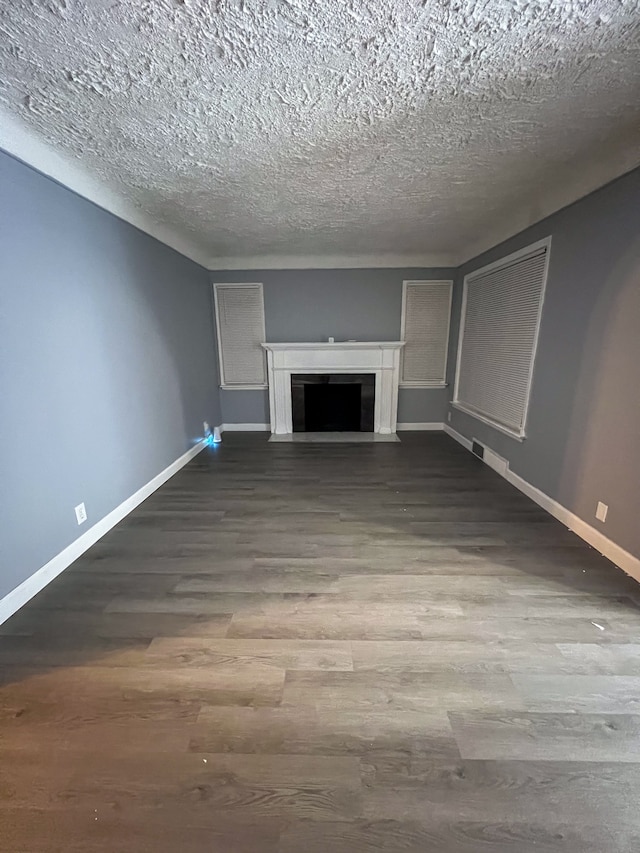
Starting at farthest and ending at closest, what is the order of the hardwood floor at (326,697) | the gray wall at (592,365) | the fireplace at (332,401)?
the fireplace at (332,401), the gray wall at (592,365), the hardwood floor at (326,697)

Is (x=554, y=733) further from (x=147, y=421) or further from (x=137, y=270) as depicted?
(x=137, y=270)

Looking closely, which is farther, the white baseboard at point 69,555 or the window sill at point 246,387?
the window sill at point 246,387

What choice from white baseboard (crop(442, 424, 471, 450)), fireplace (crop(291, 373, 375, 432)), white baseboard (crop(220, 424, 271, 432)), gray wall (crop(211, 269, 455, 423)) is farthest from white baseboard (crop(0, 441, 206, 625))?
white baseboard (crop(442, 424, 471, 450))

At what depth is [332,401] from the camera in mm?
5121

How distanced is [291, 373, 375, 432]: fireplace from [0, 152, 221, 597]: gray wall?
6.41ft

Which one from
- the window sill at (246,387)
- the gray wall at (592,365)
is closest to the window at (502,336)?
the gray wall at (592,365)

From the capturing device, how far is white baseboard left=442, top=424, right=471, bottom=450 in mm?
4363

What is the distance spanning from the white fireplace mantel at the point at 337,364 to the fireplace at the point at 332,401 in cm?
8

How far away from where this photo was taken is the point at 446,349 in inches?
196

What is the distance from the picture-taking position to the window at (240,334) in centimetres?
481

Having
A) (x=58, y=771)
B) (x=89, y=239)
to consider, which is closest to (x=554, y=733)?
(x=58, y=771)

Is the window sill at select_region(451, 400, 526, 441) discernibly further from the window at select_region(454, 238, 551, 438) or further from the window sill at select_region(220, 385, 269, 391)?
the window sill at select_region(220, 385, 269, 391)

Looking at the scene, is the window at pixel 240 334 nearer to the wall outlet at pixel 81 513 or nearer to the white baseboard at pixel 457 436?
the white baseboard at pixel 457 436

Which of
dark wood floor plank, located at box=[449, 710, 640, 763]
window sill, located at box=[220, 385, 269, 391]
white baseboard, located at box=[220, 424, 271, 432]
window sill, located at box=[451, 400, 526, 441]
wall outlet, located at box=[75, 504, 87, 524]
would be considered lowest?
dark wood floor plank, located at box=[449, 710, 640, 763]
